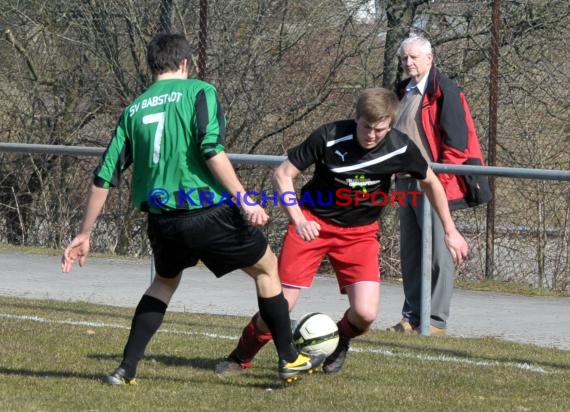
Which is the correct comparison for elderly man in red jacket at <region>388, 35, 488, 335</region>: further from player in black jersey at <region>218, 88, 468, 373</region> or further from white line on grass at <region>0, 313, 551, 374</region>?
player in black jersey at <region>218, 88, 468, 373</region>

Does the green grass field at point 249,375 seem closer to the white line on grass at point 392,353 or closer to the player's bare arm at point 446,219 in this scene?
the white line on grass at point 392,353

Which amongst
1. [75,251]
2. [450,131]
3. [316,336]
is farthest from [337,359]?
[450,131]

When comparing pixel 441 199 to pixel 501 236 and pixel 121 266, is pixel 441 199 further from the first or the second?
pixel 121 266

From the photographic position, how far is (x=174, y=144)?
591 cm

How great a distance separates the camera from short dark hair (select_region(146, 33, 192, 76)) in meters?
6.02

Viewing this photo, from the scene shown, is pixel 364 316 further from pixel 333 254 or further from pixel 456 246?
pixel 456 246

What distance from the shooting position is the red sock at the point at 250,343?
666cm

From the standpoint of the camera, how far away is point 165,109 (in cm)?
591

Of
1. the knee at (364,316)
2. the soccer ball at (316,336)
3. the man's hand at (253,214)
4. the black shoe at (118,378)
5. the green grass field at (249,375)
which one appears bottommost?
the green grass field at (249,375)

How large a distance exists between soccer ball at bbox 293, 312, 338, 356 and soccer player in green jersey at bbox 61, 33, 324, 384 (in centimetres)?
36

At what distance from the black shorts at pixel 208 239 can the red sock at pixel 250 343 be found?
24.9 inches

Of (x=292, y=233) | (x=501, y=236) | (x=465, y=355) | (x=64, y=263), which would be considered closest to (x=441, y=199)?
(x=292, y=233)

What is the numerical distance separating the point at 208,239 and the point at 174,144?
1.61 feet

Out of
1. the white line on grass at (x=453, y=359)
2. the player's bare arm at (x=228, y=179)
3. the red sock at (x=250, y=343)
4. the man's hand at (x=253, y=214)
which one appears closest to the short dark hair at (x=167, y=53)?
the player's bare arm at (x=228, y=179)
